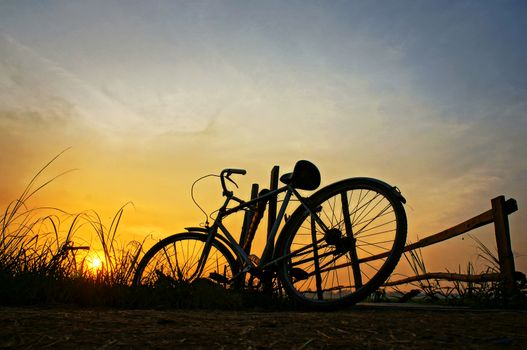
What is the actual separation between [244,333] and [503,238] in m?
4.01

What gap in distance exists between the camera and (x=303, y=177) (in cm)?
462

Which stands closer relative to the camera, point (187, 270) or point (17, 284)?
point (17, 284)

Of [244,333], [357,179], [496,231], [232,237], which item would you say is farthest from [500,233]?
[244,333]

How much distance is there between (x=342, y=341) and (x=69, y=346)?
4.08 feet

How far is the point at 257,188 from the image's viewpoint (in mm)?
6305

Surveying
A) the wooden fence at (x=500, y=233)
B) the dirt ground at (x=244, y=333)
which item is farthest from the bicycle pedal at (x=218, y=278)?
the wooden fence at (x=500, y=233)

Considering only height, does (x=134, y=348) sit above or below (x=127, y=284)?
below

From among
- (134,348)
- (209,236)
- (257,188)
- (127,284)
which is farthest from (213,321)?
(257,188)

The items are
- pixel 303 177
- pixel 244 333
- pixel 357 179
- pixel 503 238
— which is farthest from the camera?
pixel 503 238

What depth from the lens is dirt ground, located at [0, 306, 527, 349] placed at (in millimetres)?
2096

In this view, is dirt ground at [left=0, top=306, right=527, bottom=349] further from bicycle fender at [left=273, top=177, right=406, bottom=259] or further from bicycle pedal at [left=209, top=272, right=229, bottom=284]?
bicycle pedal at [left=209, top=272, right=229, bottom=284]

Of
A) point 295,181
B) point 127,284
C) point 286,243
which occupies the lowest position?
point 127,284

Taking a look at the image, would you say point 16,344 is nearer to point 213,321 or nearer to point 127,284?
point 213,321

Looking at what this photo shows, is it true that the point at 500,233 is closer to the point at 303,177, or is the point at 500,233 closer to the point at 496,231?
the point at 496,231
